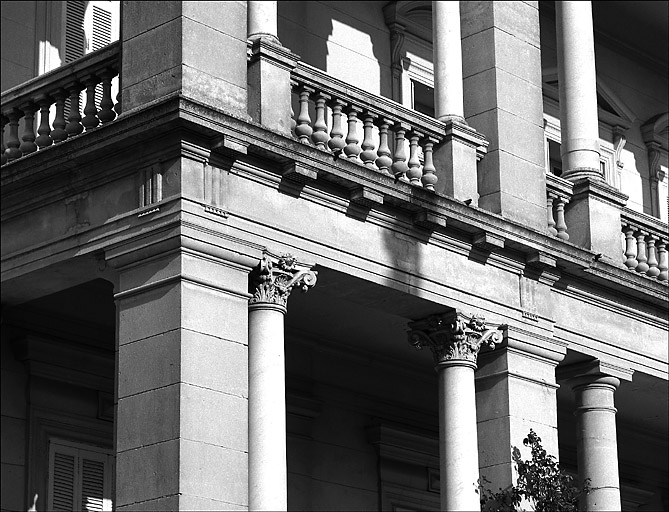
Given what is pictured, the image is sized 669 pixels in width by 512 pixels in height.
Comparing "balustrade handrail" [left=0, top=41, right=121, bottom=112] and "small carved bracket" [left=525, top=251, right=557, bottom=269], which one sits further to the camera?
→ "small carved bracket" [left=525, top=251, right=557, bottom=269]

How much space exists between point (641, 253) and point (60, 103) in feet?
26.2

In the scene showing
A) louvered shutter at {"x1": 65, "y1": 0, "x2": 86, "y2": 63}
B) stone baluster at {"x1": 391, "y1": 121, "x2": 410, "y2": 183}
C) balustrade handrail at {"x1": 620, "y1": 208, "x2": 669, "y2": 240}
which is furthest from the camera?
balustrade handrail at {"x1": 620, "y1": 208, "x2": 669, "y2": 240}

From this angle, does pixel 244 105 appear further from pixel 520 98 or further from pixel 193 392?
pixel 520 98

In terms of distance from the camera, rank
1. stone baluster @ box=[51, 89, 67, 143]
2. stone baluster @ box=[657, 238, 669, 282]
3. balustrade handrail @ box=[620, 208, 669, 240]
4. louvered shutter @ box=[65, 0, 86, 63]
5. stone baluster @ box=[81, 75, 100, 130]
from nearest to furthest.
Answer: stone baluster @ box=[81, 75, 100, 130]
stone baluster @ box=[51, 89, 67, 143]
louvered shutter @ box=[65, 0, 86, 63]
balustrade handrail @ box=[620, 208, 669, 240]
stone baluster @ box=[657, 238, 669, 282]

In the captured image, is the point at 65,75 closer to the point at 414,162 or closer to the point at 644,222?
the point at 414,162

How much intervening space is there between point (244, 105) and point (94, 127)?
1.54 meters

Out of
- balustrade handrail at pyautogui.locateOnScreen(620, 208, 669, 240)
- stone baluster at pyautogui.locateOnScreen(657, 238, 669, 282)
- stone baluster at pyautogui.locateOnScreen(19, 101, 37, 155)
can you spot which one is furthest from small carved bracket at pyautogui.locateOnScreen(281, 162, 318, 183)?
stone baluster at pyautogui.locateOnScreen(657, 238, 669, 282)

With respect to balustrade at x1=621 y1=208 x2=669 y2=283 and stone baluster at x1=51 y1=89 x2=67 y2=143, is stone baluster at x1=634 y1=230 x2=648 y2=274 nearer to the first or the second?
balustrade at x1=621 y1=208 x2=669 y2=283

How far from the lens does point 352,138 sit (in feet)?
55.6

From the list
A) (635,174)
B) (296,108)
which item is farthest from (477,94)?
(635,174)

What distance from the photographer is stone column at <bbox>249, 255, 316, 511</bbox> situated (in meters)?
14.8

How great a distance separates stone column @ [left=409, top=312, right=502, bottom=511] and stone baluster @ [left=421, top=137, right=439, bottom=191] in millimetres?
1495

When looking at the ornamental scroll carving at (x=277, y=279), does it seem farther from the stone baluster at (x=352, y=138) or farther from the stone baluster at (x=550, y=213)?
the stone baluster at (x=550, y=213)

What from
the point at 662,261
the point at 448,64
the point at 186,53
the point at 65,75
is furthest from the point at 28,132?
the point at 662,261
